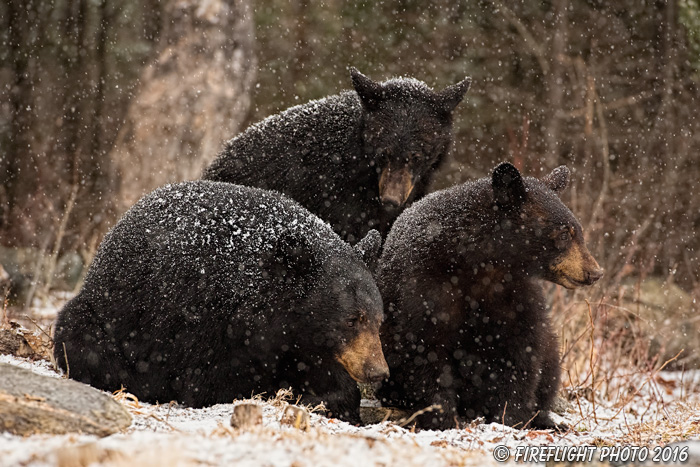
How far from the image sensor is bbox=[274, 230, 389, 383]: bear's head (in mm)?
4234

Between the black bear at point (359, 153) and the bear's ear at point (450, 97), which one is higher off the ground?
the bear's ear at point (450, 97)

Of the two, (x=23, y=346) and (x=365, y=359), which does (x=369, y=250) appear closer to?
(x=365, y=359)

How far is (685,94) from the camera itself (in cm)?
1251

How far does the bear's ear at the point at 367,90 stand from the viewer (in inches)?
232

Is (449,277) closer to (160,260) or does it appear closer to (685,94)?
(160,260)

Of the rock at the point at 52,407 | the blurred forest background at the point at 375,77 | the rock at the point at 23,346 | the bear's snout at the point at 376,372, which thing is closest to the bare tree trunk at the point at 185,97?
the blurred forest background at the point at 375,77

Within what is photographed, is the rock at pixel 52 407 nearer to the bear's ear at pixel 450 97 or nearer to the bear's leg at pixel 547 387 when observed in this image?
the bear's leg at pixel 547 387

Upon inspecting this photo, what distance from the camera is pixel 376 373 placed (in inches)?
162

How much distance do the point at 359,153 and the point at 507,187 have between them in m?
1.69

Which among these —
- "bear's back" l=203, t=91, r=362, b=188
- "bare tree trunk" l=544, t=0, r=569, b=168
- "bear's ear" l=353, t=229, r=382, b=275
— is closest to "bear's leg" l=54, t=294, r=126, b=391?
"bear's ear" l=353, t=229, r=382, b=275

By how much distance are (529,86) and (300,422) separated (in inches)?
455

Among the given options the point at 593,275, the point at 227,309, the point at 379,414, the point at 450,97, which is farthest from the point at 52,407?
the point at 450,97

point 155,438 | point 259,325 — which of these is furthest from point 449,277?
point 155,438

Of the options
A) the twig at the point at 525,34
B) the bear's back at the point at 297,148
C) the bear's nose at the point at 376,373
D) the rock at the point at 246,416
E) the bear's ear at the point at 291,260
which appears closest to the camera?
the rock at the point at 246,416
